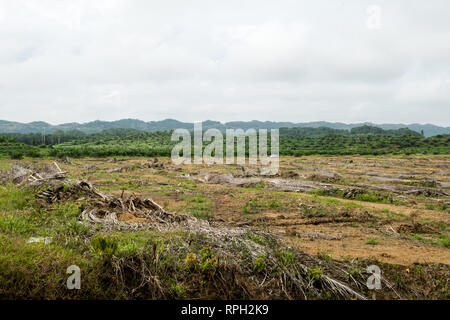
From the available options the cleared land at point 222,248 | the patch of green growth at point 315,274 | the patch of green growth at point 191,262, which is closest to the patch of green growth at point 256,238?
the cleared land at point 222,248

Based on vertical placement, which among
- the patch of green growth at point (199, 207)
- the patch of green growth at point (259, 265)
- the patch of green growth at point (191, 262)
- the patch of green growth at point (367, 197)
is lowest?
the patch of green growth at point (367, 197)

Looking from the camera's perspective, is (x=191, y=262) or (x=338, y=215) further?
(x=338, y=215)

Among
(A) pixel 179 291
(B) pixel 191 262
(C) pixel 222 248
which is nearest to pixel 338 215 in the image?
(C) pixel 222 248

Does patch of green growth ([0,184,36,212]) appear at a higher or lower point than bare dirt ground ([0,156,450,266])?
higher

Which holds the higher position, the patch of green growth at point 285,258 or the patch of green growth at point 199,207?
the patch of green growth at point 285,258

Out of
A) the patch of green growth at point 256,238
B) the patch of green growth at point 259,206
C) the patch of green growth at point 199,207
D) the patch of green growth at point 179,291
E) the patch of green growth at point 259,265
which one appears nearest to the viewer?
the patch of green growth at point 179,291

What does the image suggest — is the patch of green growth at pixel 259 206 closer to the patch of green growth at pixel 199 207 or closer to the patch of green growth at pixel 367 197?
the patch of green growth at pixel 199 207

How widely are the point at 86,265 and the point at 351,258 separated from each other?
4821 millimetres

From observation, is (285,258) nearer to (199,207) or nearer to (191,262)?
(191,262)

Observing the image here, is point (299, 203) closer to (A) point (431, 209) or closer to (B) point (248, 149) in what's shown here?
(A) point (431, 209)

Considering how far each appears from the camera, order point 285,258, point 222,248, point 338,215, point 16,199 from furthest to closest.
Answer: point 338,215
point 16,199
point 222,248
point 285,258

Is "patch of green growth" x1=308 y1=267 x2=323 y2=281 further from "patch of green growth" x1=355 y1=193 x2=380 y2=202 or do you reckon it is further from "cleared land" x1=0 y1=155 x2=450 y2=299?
"patch of green growth" x1=355 y1=193 x2=380 y2=202

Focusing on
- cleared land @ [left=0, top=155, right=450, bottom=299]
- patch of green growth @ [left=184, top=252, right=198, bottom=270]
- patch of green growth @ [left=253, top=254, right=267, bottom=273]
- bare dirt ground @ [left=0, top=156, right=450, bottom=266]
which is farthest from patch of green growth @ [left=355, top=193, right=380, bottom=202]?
patch of green growth @ [left=184, top=252, right=198, bottom=270]

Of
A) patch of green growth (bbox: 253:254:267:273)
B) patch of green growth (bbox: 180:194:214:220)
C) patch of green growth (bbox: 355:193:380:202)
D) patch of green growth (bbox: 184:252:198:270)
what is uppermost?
patch of green growth (bbox: 184:252:198:270)
